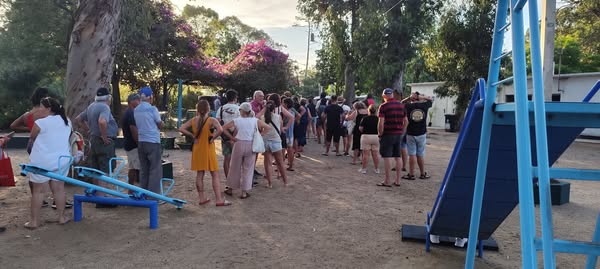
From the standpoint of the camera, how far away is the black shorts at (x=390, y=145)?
7.30m

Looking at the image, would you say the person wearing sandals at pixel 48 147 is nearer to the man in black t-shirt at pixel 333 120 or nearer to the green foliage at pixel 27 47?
the man in black t-shirt at pixel 333 120

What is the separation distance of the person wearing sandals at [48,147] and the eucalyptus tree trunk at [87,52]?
194 cm

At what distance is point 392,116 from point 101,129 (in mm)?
4535

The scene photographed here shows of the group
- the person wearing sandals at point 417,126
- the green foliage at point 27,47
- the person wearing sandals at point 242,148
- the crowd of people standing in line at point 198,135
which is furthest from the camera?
the green foliage at point 27,47

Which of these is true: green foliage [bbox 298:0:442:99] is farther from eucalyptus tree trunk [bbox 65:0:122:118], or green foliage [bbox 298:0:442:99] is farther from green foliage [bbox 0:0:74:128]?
eucalyptus tree trunk [bbox 65:0:122:118]

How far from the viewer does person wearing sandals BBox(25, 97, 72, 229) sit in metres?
4.64

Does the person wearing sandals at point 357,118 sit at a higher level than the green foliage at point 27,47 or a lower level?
lower

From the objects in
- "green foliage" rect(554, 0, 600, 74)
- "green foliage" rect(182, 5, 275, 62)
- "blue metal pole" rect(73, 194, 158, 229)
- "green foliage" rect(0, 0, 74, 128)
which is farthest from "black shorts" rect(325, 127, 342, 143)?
"green foliage" rect(182, 5, 275, 62)

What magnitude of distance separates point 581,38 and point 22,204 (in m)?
25.3

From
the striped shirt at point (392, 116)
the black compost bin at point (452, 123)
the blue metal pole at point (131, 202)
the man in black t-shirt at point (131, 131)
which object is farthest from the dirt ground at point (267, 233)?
the black compost bin at point (452, 123)

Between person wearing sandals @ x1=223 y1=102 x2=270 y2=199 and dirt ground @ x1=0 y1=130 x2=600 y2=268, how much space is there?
0.29 m

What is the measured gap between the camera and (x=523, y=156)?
2.05 metres

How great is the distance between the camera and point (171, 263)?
400 centimetres

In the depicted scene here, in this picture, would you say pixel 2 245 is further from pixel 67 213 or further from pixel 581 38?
pixel 581 38
